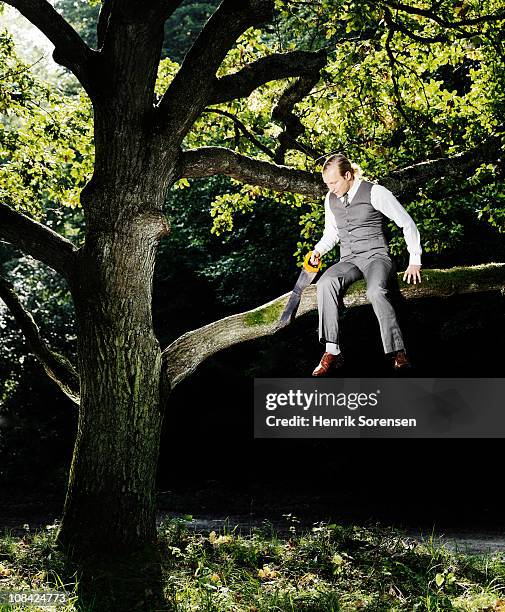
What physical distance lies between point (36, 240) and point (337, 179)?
138 inches

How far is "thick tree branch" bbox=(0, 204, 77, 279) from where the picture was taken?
6.63m

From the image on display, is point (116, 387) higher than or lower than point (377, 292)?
lower

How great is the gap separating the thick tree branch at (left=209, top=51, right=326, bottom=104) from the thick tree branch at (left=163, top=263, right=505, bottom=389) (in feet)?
7.11

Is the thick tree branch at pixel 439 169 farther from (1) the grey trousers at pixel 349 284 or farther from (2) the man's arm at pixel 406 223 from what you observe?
(1) the grey trousers at pixel 349 284

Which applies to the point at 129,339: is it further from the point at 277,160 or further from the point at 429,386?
the point at 429,386

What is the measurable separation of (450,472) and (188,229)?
8.10 metres

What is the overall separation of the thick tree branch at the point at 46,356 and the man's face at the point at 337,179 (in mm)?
3957

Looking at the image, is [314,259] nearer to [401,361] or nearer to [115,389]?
[401,361]

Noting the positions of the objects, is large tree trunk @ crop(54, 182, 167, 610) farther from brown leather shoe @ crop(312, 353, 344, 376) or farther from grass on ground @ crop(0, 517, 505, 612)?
brown leather shoe @ crop(312, 353, 344, 376)

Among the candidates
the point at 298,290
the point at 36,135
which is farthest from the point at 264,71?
the point at 36,135

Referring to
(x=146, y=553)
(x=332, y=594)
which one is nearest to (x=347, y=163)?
(x=332, y=594)

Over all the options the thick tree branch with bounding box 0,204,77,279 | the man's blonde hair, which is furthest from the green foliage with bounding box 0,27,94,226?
the man's blonde hair

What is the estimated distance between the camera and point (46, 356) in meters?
7.41

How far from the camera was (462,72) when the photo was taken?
12891 mm
